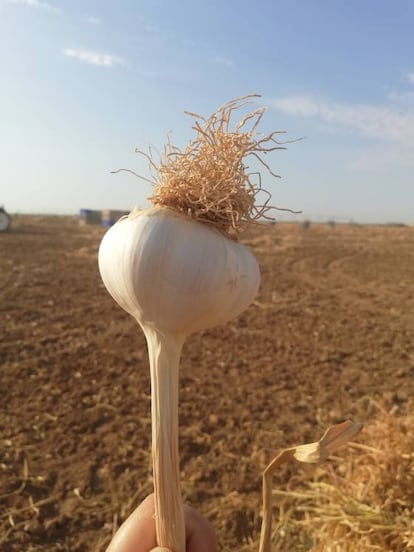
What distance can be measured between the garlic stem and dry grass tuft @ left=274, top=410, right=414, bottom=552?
1.21 meters

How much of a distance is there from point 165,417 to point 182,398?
3.79 m

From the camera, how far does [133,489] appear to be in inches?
132

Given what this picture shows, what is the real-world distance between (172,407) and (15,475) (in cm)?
297

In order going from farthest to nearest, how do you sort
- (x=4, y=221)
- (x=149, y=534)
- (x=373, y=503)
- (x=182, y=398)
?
(x=4, y=221)
(x=182, y=398)
(x=373, y=503)
(x=149, y=534)

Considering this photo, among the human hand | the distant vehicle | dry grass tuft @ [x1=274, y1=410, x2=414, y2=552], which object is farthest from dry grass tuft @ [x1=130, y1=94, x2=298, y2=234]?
the distant vehicle

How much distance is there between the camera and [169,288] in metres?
1.02

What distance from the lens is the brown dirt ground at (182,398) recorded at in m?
3.18

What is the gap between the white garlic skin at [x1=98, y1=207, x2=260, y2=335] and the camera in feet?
3.31

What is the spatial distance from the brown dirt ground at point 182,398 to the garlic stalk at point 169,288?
1.02ft

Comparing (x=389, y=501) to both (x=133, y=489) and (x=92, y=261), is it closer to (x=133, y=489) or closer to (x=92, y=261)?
(x=133, y=489)

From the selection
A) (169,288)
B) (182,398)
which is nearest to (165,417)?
(169,288)

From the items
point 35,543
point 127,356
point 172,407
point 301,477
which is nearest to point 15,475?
point 35,543

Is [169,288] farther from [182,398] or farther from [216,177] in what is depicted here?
[182,398]

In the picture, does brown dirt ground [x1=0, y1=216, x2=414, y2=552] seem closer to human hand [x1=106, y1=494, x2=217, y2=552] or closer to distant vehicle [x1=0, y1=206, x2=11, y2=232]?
human hand [x1=106, y1=494, x2=217, y2=552]
